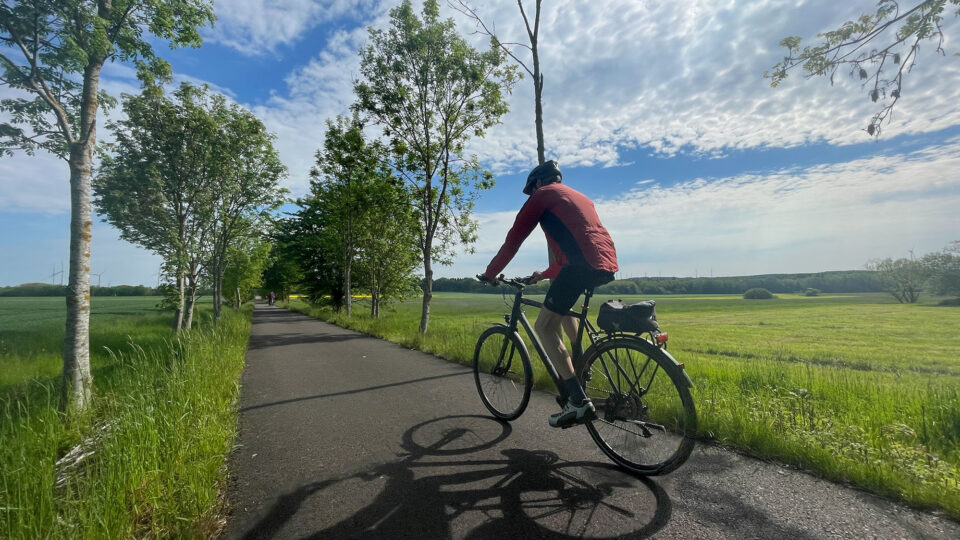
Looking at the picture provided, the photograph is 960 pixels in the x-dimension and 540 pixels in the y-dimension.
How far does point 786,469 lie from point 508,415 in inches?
88.4

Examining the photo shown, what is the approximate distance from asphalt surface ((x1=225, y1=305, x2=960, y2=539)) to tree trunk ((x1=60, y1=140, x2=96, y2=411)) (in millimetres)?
2642

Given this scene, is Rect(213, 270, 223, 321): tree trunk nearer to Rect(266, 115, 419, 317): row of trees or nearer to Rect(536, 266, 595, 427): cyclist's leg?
Rect(266, 115, 419, 317): row of trees

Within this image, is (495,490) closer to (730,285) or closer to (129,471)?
(129,471)

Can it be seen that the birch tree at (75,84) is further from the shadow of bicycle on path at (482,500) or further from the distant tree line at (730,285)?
the distant tree line at (730,285)

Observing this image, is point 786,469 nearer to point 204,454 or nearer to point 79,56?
point 204,454

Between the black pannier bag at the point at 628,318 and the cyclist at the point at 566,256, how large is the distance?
0.25 meters

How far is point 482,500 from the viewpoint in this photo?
93.8 inches

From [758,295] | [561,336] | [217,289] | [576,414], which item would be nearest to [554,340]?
[561,336]

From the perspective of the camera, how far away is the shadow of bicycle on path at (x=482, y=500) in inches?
82.0

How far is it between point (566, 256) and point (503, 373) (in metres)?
1.62

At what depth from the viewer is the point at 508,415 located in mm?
3896

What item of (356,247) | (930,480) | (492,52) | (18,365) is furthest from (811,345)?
(18,365)

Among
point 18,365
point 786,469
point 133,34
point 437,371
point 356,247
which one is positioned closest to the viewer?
point 786,469

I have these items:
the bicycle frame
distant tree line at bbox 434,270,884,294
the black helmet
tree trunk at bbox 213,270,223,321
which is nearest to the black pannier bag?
the bicycle frame
